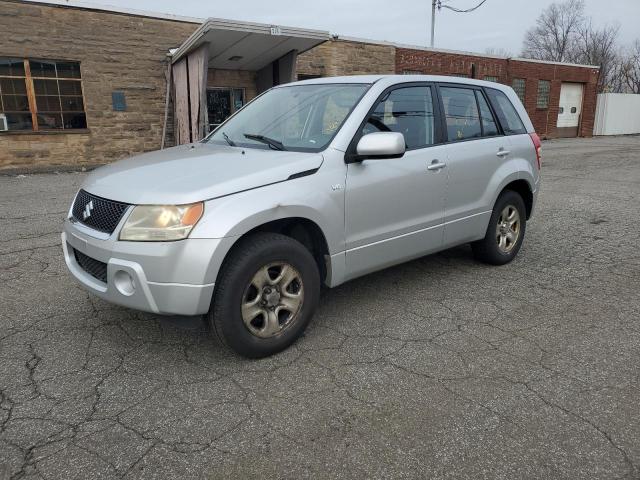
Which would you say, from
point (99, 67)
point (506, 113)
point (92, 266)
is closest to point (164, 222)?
point (92, 266)

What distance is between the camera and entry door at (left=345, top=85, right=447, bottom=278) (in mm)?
3639

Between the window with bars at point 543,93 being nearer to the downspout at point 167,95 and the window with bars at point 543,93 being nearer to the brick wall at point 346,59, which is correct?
the brick wall at point 346,59

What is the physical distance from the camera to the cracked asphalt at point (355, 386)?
2.36 meters

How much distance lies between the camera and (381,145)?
3391mm

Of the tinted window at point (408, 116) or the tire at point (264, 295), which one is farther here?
the tinted window at point (408, 116)

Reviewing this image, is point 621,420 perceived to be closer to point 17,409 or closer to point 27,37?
point 17,409

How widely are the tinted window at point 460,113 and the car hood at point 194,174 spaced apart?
161cm

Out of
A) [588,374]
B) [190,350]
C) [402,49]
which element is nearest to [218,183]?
[190,350]

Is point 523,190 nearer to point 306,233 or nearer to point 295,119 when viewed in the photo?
point 295,119

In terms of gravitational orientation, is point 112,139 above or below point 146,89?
below

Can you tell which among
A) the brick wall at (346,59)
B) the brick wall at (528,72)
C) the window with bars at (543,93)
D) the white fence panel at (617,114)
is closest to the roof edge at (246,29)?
the brick wall at (346,59)

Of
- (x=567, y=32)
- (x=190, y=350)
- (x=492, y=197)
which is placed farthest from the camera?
(x=567, y=32)

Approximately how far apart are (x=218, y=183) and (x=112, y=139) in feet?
41.1

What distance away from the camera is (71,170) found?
44.4ft
